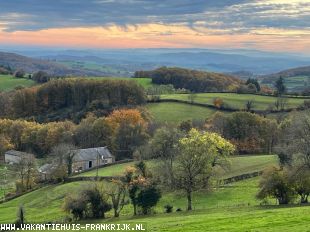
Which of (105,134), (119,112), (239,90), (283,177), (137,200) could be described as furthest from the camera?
(239,90)

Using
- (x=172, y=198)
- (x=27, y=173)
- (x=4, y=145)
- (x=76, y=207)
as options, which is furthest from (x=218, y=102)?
(x=76, y=207)

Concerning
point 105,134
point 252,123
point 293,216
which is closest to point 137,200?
point 293,216

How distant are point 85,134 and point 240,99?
52381 mm

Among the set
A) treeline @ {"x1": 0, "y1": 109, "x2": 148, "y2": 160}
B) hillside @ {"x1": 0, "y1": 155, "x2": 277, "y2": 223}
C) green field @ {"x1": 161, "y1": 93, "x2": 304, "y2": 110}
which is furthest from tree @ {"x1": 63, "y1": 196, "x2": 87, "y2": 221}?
green field @ {"x1": 161, "y1": 93, "x2": 304, "y2": 110}

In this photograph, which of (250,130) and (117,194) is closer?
(117,194)

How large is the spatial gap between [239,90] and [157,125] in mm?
50597

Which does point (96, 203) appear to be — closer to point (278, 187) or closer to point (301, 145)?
point (278, 187)

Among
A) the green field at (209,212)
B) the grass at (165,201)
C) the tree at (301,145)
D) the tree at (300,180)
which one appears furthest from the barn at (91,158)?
the tree at (300,180)

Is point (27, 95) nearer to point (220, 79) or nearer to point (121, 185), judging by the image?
point (220, 79)

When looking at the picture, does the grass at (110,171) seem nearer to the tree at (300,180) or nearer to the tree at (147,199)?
the tree at (147,199)

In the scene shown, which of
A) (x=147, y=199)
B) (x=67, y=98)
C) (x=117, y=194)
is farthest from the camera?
(x=67, y=98)

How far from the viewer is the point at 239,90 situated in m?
156

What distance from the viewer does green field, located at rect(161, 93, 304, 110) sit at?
432 ft

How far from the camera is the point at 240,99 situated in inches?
5600
